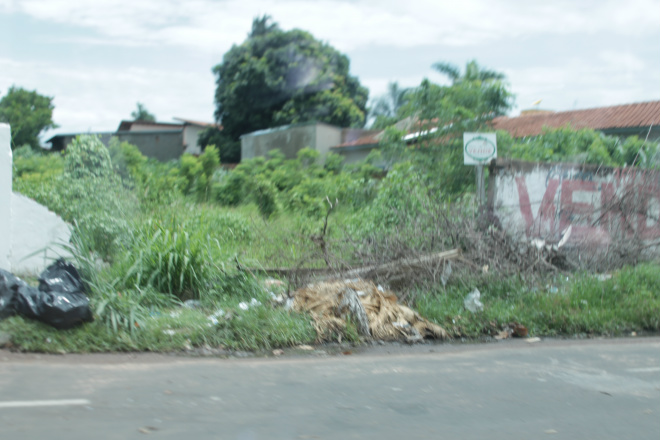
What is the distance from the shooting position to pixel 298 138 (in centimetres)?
2744

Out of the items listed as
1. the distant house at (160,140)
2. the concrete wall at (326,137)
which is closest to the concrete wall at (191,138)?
the distant house at (160,140)

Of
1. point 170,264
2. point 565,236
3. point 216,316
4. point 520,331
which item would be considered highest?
point 565,236

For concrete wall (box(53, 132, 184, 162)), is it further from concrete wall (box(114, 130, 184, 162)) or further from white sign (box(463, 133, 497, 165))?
white sign (box(463, 133, 497, 165))

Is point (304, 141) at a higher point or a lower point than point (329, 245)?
higher

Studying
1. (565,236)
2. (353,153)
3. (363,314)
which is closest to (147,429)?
(363,314)

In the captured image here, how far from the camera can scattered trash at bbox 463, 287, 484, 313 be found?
737cm

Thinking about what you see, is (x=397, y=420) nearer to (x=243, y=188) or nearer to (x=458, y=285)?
(x=458, y=285)

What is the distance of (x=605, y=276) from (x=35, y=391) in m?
7.44

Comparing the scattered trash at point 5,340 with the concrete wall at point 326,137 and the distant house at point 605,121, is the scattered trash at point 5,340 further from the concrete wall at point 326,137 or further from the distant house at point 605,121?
the concrete wall at point 326,137

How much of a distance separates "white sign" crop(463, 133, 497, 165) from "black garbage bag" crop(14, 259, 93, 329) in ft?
18.8

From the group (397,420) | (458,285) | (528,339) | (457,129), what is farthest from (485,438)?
(457,129)

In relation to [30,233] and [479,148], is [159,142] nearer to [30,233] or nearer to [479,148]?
[30,233]

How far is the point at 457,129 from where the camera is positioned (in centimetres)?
1170

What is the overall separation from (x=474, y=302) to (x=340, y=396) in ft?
10.9
